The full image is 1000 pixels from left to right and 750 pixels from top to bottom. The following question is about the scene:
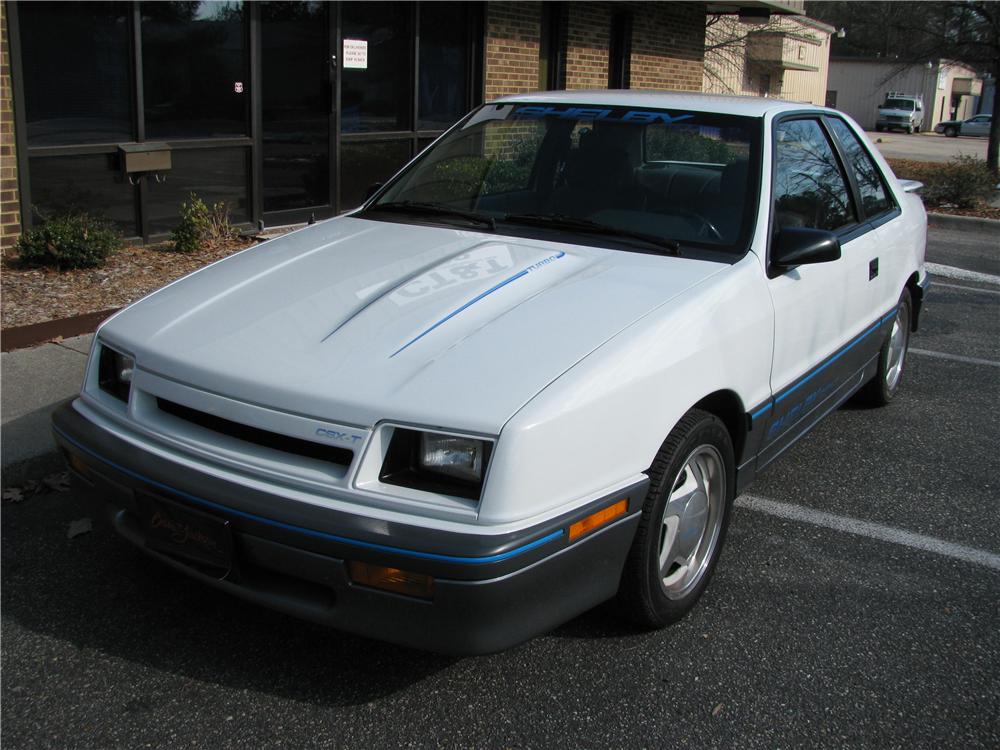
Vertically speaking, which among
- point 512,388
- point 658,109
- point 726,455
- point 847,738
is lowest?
point 847,738

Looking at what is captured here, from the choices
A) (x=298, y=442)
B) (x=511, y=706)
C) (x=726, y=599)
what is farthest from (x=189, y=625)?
(x=726, y=599)

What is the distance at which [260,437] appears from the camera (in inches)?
112

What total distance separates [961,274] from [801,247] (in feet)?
24.4

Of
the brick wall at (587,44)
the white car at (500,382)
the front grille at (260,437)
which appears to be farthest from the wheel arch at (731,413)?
the brick wall at (587,44)

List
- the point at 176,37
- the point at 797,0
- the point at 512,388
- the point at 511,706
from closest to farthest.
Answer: the point at 512,388 → the point at 511,706 → the point at 176,37 → the point at 797,0

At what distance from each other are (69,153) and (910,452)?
243 inches

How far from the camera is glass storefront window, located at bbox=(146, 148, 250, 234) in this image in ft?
27.5

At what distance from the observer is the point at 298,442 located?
2785 mm

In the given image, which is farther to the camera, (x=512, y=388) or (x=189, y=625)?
(x=189, y=625)

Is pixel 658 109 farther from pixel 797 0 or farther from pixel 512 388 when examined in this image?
pixel 797 0

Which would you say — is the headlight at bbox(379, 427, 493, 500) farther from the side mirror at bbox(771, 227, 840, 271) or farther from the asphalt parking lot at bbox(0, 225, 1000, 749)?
the side mirror at bbox(771, 227, 840, 271)

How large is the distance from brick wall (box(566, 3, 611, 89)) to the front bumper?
434 inches

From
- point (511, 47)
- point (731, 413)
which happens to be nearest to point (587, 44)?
point (511, 47)

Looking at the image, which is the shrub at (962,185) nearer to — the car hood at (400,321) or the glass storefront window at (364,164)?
the glass storefront window at (364,164)
